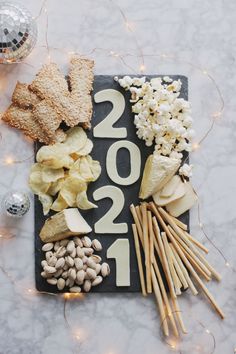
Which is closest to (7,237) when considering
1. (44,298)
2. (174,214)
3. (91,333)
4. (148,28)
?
(44,298)

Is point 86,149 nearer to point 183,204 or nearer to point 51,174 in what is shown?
point 51,174

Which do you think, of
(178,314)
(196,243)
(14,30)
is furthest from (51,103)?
(178,314)

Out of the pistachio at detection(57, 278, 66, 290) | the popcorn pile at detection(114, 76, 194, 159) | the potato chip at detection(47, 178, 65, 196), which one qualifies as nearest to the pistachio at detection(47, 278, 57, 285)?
the pistachio at detection(57, 278, 66, 290)

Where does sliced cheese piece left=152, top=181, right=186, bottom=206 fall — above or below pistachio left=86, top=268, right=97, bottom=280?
above

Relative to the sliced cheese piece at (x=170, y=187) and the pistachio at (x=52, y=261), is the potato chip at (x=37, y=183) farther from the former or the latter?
the sliced cheese piece at (x=170, y=187)

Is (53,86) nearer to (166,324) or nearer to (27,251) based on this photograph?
(27,251)

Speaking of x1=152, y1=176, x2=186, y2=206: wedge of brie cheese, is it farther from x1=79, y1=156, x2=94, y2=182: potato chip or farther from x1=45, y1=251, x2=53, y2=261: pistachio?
x1=45, y1=251, x2=53, y2=261: pistachio

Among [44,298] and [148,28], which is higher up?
[148,28]
